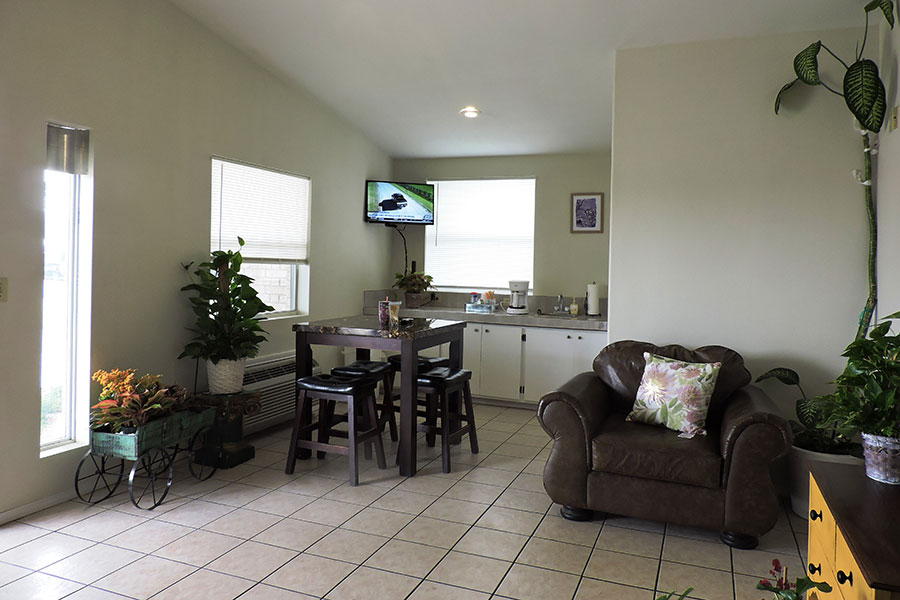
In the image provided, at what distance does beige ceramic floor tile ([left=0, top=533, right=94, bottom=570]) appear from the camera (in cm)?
271

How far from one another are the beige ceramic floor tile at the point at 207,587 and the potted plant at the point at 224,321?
1646mm

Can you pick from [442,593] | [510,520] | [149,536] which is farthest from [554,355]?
[149,536]

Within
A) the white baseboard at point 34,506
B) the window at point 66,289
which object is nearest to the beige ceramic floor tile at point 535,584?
the white baseboard at point 34,506

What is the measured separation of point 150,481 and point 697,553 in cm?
278

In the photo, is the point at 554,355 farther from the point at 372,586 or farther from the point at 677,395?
the point at 372,586

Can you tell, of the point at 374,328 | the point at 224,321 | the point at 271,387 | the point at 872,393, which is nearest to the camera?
the point at 872,393

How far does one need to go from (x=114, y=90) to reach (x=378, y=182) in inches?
113

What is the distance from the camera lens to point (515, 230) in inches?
254

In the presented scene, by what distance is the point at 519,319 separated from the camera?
18.7 ft

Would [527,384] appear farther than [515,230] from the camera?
No

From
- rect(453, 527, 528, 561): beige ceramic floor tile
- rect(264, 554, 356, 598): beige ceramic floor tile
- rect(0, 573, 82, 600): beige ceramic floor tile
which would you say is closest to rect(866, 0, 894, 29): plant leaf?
rect(453, 527, 528, 561): beige ceramic floor tile

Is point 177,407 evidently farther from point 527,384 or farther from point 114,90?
point 527,384

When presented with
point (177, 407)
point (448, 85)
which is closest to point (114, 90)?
point (177, 407)

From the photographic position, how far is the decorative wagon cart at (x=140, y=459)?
3.30 metres
